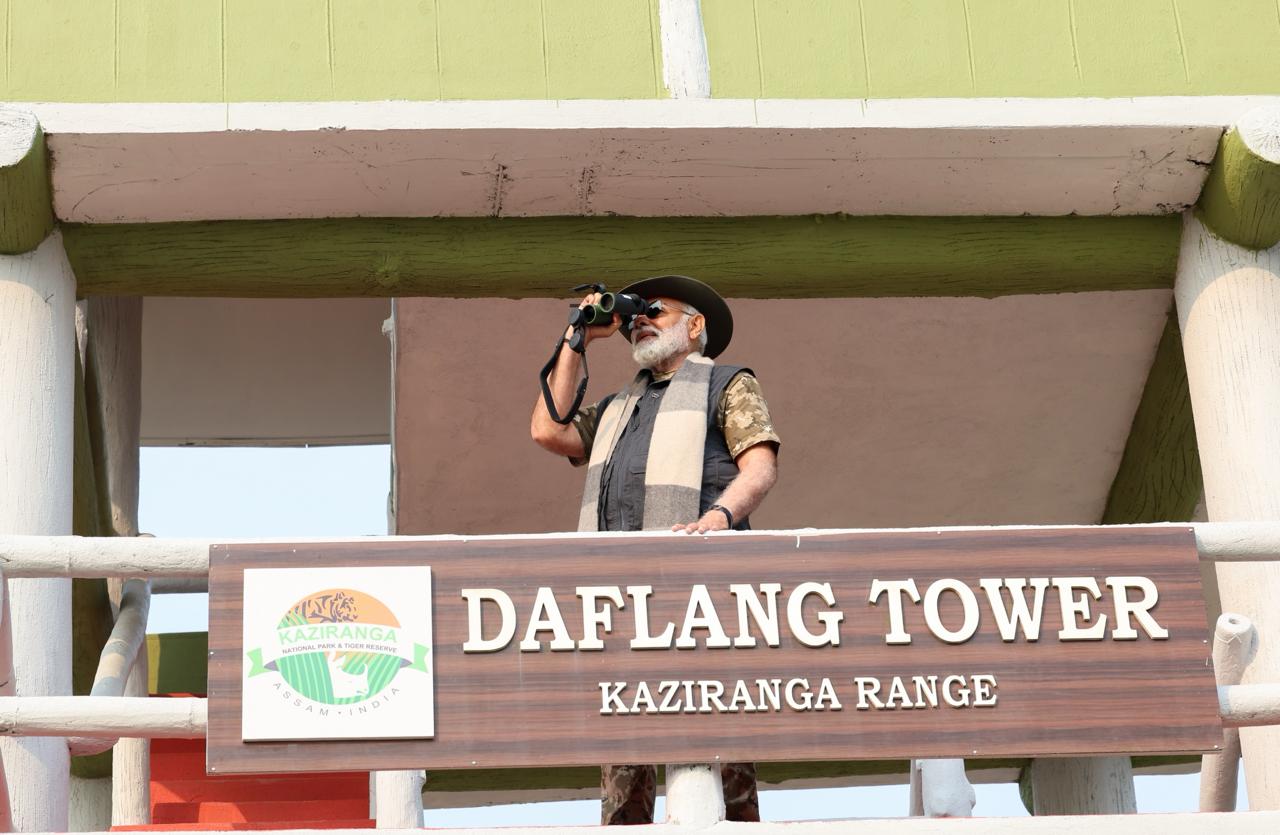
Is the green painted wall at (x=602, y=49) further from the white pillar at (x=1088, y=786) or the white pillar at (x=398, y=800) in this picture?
the white pillar at (x=1088, y=786)

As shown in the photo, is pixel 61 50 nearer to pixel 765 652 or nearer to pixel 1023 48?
pixel 1023 48

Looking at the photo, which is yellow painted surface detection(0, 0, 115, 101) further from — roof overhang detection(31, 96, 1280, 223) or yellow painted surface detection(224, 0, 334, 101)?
yellow painted surface detection(224, 0, 334, 101)

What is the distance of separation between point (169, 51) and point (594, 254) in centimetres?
153

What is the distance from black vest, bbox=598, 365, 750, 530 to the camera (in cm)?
585

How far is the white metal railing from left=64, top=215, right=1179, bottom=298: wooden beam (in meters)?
2.22

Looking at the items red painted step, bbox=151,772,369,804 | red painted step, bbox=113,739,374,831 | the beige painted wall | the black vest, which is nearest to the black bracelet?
the black vest

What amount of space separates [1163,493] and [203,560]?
18.3 ft

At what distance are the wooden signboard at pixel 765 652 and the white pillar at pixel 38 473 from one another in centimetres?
151

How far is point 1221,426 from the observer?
6973 millimetres

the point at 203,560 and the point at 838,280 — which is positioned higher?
the point at 838,280

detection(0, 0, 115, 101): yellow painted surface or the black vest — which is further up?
detection(0, 0, 115, 101): yellow painted surface

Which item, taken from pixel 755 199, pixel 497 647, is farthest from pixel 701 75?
pixel 497 647

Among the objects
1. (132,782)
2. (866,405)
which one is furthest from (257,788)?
(866,405)

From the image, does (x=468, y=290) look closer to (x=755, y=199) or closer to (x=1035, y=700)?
(x=755, y=199)
